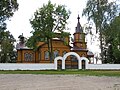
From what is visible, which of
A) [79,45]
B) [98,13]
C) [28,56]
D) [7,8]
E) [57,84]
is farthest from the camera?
[79,45]

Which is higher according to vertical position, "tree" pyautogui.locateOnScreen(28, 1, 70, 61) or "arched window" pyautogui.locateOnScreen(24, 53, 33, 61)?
"tree" pyautogui.locateOnScreen(28, 1, 70, 61)

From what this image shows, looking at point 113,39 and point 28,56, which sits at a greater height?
point 113,39

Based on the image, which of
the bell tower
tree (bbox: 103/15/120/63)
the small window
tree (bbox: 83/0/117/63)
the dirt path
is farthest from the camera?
the bell tower

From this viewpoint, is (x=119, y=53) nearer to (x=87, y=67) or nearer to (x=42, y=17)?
(x=87, y=67)

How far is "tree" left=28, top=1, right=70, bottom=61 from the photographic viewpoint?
55531mm

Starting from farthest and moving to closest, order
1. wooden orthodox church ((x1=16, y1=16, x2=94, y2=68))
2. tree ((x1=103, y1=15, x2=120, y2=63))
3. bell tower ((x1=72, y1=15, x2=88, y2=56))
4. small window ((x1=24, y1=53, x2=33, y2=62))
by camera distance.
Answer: bell tower ((x1=72, y1=15, x2=88, y2=56))
small window ((x1=24, y1=53, x2=33, y2=62))
wooden orthodox church ((x1=16, y1=16, x2=94, y2=68))
tree ((x1=103, y1=15, x2=120, y2=63))

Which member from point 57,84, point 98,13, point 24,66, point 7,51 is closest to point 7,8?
point 24,66

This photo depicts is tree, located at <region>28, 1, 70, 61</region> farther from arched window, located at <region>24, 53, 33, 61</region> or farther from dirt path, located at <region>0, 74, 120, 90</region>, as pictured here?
dirt path, located at <region>0, 74, 120, 90</region>

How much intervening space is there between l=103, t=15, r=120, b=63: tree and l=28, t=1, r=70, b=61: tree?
8.91 meters

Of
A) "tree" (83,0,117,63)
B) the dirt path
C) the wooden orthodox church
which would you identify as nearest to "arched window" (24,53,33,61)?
the wooden orthodox church

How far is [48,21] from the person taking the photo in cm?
5534

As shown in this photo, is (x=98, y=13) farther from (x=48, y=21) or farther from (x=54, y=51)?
(x=54, y=51)

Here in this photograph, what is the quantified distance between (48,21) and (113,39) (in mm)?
12043

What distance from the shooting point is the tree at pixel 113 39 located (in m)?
35.8
